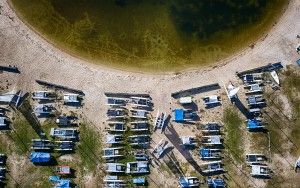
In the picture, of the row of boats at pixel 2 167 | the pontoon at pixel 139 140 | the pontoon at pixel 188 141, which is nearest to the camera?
the row of boats at pixel 2 167

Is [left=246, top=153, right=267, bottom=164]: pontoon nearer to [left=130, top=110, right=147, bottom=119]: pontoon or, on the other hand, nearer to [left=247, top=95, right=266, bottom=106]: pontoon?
[left=247, top=95, right=266, bottom=106]: pontoon

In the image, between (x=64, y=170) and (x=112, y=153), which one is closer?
(x=64, y=170)

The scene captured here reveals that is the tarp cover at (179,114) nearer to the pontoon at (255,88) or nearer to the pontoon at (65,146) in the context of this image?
the pontoon at (255,88)

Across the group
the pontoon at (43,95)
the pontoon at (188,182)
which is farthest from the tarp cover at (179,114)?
the pontoon at (43,95)

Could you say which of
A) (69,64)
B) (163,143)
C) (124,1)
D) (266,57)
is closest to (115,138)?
(163,143)

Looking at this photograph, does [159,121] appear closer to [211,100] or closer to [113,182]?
[211,100]

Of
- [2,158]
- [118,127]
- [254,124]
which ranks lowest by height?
[2,158]

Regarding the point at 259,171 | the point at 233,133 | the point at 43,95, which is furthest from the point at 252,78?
the point at 43,95
